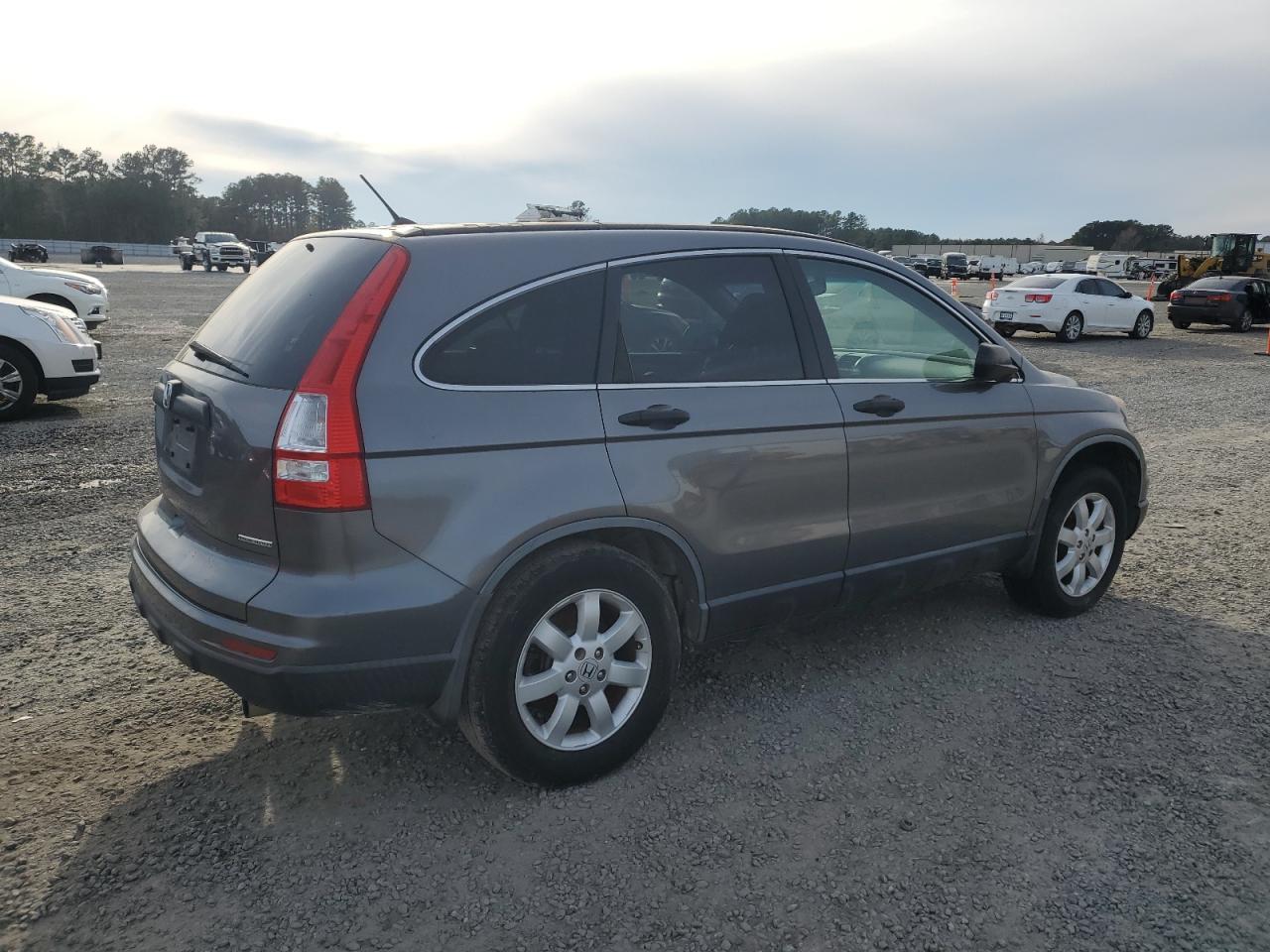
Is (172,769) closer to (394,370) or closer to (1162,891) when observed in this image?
(394,370)

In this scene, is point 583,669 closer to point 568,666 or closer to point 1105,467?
point 568,666

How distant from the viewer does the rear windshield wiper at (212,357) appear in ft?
9.71

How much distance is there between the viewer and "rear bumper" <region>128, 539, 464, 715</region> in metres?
2.69

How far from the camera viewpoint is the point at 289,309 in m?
3.00

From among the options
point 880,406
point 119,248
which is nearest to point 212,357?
point 880,406

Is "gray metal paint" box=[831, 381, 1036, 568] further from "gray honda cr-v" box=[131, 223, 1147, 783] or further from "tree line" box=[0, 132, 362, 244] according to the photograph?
"tree line" box=[0, 132, 362, 244]

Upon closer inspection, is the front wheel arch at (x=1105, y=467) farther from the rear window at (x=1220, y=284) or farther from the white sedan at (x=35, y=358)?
the rear window at (x=1220, y=284)

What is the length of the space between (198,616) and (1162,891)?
2.86 m

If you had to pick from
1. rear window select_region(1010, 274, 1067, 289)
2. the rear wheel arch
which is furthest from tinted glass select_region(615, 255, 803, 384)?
rear window select_region(1010, 274, 1067, 289)

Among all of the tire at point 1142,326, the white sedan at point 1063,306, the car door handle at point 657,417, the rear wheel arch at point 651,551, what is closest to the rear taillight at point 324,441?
the rear wheel arch at point 651,551

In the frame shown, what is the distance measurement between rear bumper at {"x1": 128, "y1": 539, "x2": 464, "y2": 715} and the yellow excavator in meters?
44.7

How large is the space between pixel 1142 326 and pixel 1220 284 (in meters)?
4.57

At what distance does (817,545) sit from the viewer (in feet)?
12.0

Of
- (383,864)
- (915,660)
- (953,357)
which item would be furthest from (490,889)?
(953,357)
